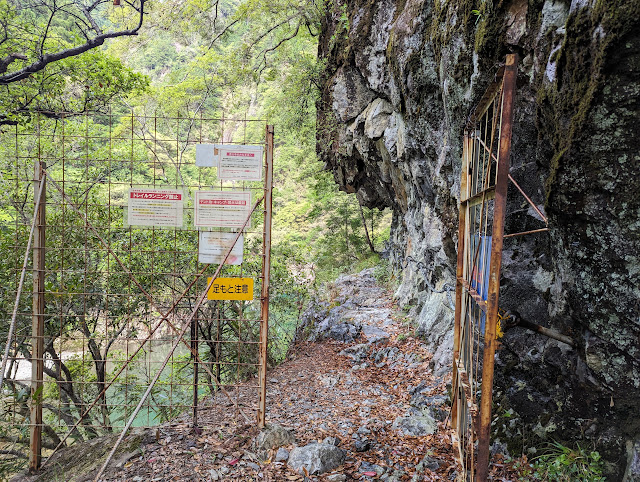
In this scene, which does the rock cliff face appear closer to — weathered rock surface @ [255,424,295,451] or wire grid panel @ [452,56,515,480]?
wire grid panel @ [452,56,515,480]

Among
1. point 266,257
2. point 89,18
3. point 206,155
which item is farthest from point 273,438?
point 89,18

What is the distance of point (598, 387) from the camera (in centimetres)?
301

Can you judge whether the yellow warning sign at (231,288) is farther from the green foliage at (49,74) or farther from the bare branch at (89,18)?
the bare branch at (89,18)

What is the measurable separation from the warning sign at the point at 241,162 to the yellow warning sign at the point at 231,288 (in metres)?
1.06

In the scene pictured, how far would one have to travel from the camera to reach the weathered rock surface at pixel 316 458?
369 cm

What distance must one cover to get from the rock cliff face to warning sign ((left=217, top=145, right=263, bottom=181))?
238 cm

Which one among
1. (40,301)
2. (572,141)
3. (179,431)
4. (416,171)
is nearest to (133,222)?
(40,301)

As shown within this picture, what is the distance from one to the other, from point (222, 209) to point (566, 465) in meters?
3.83

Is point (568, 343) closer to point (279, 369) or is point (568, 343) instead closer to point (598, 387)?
point (598, 387)


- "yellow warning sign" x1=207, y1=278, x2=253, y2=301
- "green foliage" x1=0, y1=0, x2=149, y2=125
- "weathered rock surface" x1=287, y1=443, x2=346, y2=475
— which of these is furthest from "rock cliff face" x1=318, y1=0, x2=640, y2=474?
"green foliage" x1=0, y1=0, x2=149, y2=125

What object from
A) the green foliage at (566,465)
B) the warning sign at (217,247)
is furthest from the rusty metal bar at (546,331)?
the warning sign at (217,247)

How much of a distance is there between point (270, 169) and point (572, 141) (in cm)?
263

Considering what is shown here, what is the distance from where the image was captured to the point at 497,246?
2.35 meters

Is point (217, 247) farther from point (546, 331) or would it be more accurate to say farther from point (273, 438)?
point (546, 331)
